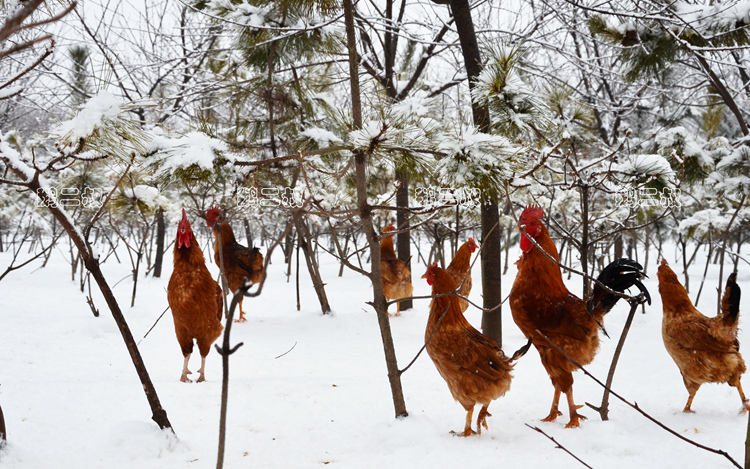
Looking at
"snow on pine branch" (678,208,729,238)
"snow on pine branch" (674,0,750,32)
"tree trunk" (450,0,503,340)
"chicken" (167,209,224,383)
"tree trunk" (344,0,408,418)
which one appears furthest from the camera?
"snow on pine branch" (678,208,729,238)

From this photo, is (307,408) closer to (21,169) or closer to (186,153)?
(186,153)

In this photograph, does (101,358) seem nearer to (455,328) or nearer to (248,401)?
(248,401)

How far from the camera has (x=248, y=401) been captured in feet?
10.5

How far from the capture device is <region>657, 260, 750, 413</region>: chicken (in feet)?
9.59

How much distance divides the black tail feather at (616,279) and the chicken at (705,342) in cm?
55

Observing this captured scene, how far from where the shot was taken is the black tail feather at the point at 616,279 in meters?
2.77

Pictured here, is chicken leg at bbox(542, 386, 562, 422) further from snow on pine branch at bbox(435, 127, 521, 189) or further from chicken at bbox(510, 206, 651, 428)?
snow on pine branch at bbox(435, 127, 521, 189)

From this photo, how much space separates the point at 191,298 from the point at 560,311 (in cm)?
278

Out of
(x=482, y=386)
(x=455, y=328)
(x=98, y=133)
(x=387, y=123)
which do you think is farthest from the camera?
(x=455, y=328)

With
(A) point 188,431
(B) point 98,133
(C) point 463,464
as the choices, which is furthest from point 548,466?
(B) point 98,133

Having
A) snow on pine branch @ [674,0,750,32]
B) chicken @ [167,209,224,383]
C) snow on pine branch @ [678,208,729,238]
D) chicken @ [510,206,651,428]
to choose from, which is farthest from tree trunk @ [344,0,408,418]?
snow on pine branch @ [678,208,729,238]

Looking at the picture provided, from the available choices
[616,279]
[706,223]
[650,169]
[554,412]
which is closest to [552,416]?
[554,412]

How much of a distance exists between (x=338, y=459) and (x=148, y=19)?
1098cm

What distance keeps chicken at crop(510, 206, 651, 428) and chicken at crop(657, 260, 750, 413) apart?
1.99 ft
